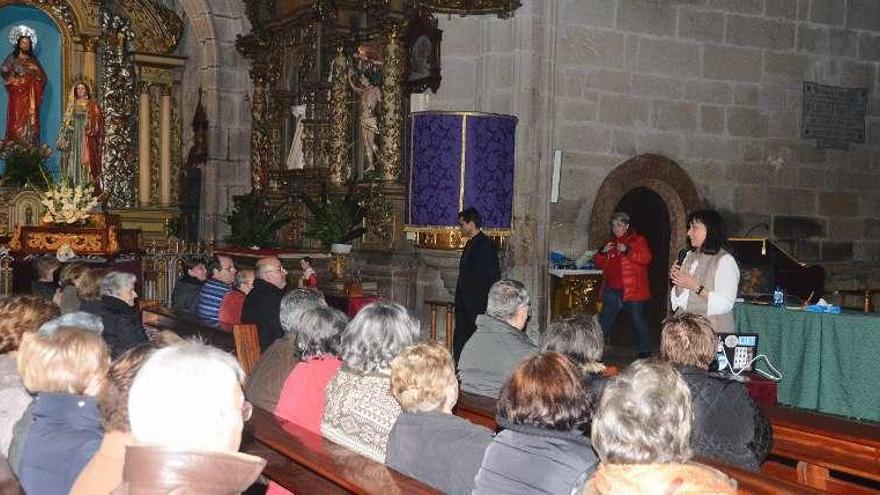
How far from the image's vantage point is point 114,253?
1195 centimetres

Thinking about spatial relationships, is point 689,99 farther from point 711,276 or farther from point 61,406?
point 61,406

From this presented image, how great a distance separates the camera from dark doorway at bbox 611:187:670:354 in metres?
10.6

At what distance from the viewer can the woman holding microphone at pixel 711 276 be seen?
6281 mm

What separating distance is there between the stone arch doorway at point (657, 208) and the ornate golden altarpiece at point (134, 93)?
294 inches

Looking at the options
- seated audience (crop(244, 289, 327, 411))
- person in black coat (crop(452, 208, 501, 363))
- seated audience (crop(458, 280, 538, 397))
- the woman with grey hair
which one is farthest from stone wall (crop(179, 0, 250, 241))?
seated audience (crop(458, 280, 538, 397))

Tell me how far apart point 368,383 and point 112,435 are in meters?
1.23

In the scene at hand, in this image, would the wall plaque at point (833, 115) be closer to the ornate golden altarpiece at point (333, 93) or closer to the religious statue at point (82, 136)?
the ornate golden altarpiece at point (333, 93)

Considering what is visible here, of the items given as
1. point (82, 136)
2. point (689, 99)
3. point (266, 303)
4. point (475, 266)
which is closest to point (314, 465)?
point (266, 303)

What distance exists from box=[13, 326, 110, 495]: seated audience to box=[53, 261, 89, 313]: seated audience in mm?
3363

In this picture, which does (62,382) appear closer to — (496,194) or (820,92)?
(496,194)

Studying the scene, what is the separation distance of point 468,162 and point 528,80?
1.73 m

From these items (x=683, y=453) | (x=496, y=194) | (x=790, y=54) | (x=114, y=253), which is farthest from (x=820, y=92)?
(x=683, y=453)

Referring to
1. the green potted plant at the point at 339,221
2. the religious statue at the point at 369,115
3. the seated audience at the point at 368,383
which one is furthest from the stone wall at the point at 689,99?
the seated audience at the point at 368,383

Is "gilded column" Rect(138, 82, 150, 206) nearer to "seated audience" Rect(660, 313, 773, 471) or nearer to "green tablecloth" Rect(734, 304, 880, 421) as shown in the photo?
"green tablecloth" Rect(734, 304, 880, 421)
